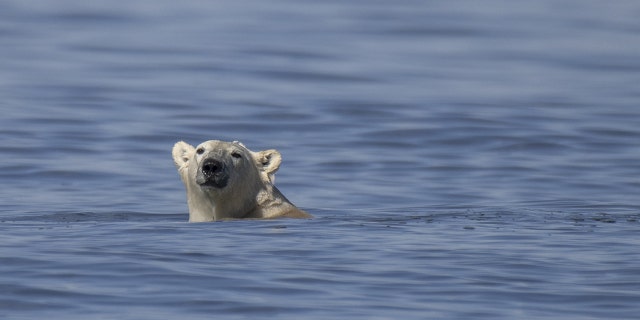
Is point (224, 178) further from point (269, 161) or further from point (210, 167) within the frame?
point (269, 161)

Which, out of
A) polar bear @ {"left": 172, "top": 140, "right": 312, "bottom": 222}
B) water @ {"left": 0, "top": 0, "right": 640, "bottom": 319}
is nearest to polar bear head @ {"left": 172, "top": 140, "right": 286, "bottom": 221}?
polar bear @ {"left": 172, "top": 140, "right": 312, "bottom": 222}

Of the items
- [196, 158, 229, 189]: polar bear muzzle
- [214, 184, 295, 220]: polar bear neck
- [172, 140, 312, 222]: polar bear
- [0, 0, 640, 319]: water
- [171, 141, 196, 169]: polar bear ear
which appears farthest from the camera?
[171, 141, 196, 169]: polar bear ear

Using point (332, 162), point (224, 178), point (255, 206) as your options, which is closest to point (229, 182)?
point (224, 178)

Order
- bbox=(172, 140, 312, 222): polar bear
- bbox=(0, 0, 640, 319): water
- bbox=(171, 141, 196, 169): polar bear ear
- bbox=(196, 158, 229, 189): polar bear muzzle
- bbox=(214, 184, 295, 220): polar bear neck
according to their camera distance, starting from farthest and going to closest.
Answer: bbox=(171, 141, 196, 169): polar bear ear < bbox=(214, 184, 295, 220): polar bear neck < bbox=(172, 140, 312, 222): polar bear < bbox=(196, 158, 229, 189): polar bear muzzle < bbox=(0, 0, 640, 319): water

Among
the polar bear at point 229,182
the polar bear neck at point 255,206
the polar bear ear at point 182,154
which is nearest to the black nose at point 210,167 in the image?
the polar bear at point 229,182

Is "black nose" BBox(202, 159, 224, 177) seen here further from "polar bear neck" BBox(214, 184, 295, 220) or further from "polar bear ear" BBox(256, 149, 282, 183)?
"polar bear ear" BBox(256, 149, 282, 183)

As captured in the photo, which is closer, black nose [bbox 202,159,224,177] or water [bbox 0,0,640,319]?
water [bbox 0,0,640,319]

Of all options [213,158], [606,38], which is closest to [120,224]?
[213,158]

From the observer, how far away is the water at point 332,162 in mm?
10918

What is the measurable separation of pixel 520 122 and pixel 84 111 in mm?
6896

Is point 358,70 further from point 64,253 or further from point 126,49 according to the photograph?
point 64,253

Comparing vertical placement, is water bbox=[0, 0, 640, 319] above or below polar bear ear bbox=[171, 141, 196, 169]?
below

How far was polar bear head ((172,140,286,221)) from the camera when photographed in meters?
14.2

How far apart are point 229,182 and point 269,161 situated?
0.75 meters
